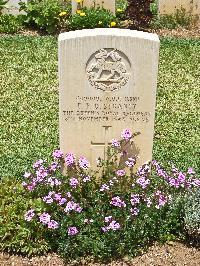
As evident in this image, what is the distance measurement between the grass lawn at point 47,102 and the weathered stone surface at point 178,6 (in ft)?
3.56

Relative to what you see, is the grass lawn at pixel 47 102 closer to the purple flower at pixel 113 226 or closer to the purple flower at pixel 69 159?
the purple flower at pixel 69 159

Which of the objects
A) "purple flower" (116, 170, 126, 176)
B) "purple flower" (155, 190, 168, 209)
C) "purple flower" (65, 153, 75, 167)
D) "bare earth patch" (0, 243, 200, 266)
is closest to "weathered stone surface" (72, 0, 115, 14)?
"purple flower" (65, 153, 75, 167)

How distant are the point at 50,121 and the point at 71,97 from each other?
2.36 meters

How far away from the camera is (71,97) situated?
534 centimetres

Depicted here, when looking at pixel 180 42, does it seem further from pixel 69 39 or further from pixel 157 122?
pixel 69 39

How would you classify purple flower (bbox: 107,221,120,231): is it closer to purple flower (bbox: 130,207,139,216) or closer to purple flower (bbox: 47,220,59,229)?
purple flower (bbox: 130,207,139,216)

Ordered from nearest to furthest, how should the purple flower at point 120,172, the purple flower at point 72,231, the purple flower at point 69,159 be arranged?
the purple flower at point 72,231 → the purple flower at point 120,172 → the purple flower at point 69,159

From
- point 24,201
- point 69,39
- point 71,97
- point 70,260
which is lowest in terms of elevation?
point 70,260

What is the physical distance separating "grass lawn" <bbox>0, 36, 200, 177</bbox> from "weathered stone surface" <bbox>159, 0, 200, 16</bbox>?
3.56 feet

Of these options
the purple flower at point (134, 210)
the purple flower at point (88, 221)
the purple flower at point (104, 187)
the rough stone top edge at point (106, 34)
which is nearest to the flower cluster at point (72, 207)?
the purple flower at point (88, 221)

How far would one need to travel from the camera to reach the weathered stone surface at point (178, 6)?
1166cm

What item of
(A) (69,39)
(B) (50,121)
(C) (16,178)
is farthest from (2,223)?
(B) (50,121)

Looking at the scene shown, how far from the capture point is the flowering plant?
4.97m

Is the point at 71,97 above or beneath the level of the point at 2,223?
above
